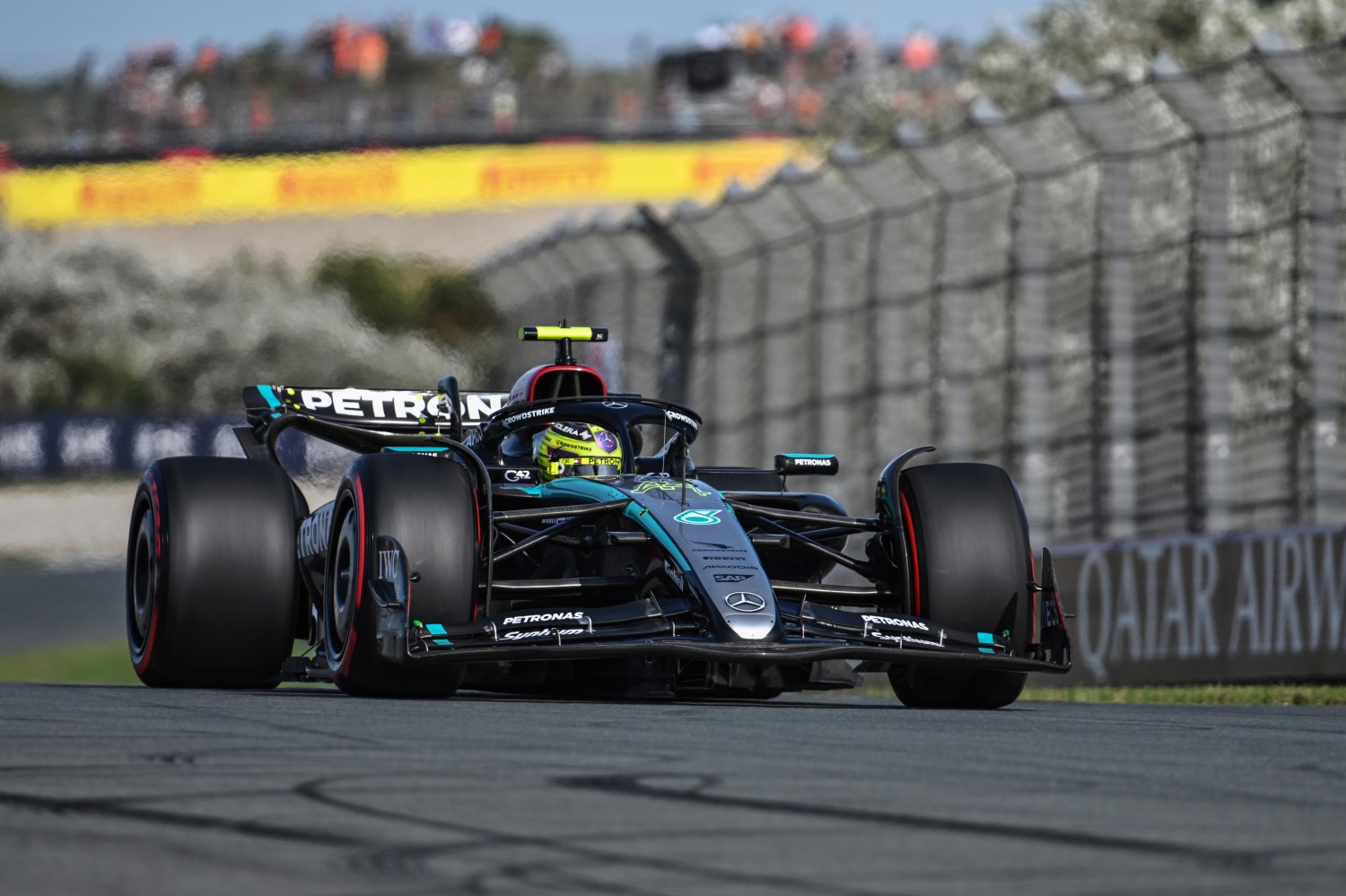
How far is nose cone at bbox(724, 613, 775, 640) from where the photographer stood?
27.0 feet

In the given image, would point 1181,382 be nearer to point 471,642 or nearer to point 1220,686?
point 1220,686

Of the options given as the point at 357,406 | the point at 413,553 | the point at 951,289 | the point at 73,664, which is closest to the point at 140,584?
the point at 357,406

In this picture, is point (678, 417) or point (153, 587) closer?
point (153, 587)

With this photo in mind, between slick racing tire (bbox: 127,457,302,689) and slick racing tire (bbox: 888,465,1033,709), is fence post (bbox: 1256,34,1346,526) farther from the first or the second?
slick racing tire (bbox: 127,457,302,689)

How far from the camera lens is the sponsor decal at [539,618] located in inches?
330

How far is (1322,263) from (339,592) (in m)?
7.40

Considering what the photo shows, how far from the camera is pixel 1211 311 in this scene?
Answer: 14664 mm

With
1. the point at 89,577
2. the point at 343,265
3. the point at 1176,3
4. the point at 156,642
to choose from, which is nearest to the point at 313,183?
the point at 343,265

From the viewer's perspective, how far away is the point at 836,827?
447 cm

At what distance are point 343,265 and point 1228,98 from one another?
3526cm

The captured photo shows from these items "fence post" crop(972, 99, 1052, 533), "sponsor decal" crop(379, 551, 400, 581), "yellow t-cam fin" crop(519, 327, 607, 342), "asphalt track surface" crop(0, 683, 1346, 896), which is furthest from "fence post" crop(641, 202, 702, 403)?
"asphalt track surface" crop(0, 683, 1346, 896)

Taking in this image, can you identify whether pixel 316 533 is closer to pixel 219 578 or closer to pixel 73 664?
pixel 219 578

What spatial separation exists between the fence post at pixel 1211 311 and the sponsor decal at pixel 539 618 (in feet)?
23.4

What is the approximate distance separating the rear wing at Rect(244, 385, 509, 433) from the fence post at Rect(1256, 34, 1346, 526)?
496cm
